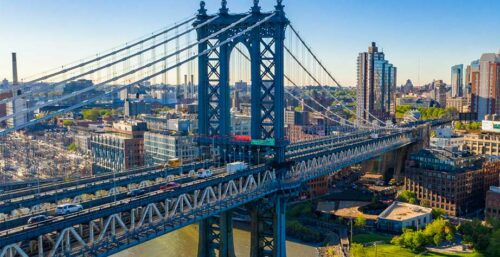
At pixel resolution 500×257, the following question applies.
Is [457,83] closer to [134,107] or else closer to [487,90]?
[487,90]

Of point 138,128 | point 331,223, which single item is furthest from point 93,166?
point 331,223

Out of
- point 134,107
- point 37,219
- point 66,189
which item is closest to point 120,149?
point 134,107

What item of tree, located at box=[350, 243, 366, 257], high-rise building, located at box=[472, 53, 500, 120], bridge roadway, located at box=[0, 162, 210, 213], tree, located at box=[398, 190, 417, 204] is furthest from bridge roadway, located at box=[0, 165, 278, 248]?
high-rise building, located at box=[472, 53, 500, 120]

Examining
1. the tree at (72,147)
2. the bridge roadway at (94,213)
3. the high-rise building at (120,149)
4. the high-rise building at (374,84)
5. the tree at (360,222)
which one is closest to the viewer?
the bridge roadway at (94,213)

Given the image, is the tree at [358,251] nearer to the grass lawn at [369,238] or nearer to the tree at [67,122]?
the grass lawn at [369,238]

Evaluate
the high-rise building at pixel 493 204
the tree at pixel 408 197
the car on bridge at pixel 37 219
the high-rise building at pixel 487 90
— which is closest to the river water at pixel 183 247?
the tree at pixel 408 197

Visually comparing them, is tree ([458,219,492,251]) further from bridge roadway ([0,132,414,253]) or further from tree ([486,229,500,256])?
bridge roadway ([0,132,414,253])
